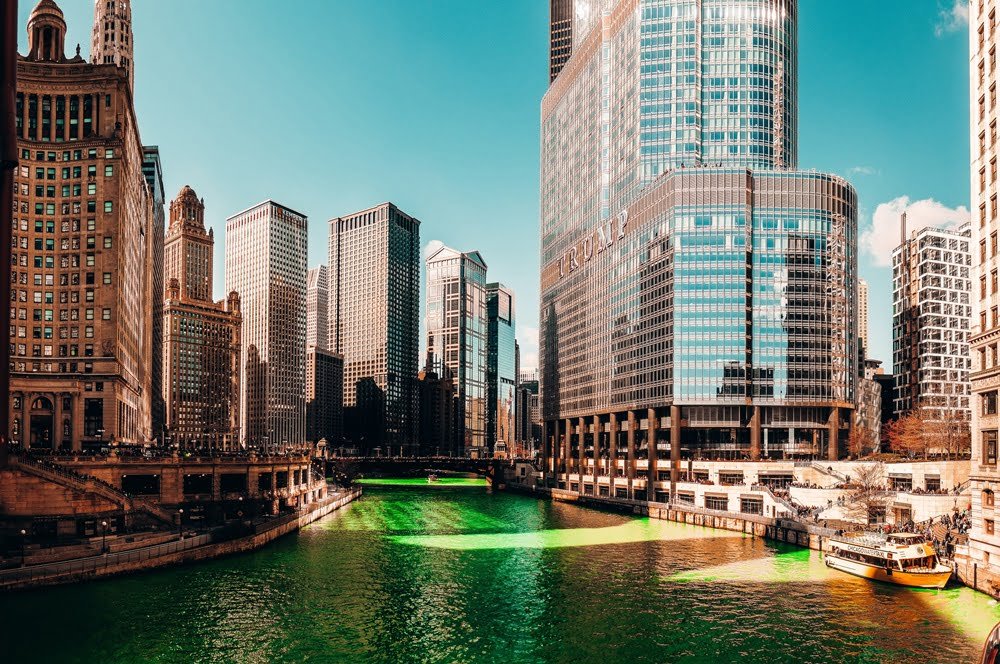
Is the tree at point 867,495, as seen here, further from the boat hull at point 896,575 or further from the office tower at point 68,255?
the office tower at point 68,255

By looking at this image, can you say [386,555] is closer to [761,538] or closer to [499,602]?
[499,602]

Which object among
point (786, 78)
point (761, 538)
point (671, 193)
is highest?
point (786, 78)

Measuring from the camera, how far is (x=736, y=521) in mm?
132750

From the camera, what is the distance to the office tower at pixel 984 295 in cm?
7569

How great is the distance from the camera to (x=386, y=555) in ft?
356

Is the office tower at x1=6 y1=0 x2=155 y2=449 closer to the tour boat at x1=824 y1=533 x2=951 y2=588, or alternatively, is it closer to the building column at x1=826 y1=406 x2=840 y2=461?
the tour boat at x1=824 y1=533 x2=951 y2=588

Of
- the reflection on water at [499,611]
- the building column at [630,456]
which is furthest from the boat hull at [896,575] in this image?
the building column at [630,456]

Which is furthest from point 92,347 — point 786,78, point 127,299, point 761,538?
point 786,78

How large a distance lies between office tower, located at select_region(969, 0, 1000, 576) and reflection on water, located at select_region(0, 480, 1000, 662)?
6.43 m

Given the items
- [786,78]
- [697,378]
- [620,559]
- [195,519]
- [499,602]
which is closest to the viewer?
[499,602]

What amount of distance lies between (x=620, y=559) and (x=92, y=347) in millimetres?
94841

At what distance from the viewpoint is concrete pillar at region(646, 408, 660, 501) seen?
180m

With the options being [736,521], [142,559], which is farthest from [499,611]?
[736,521]

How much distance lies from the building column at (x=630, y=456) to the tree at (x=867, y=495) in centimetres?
6310
